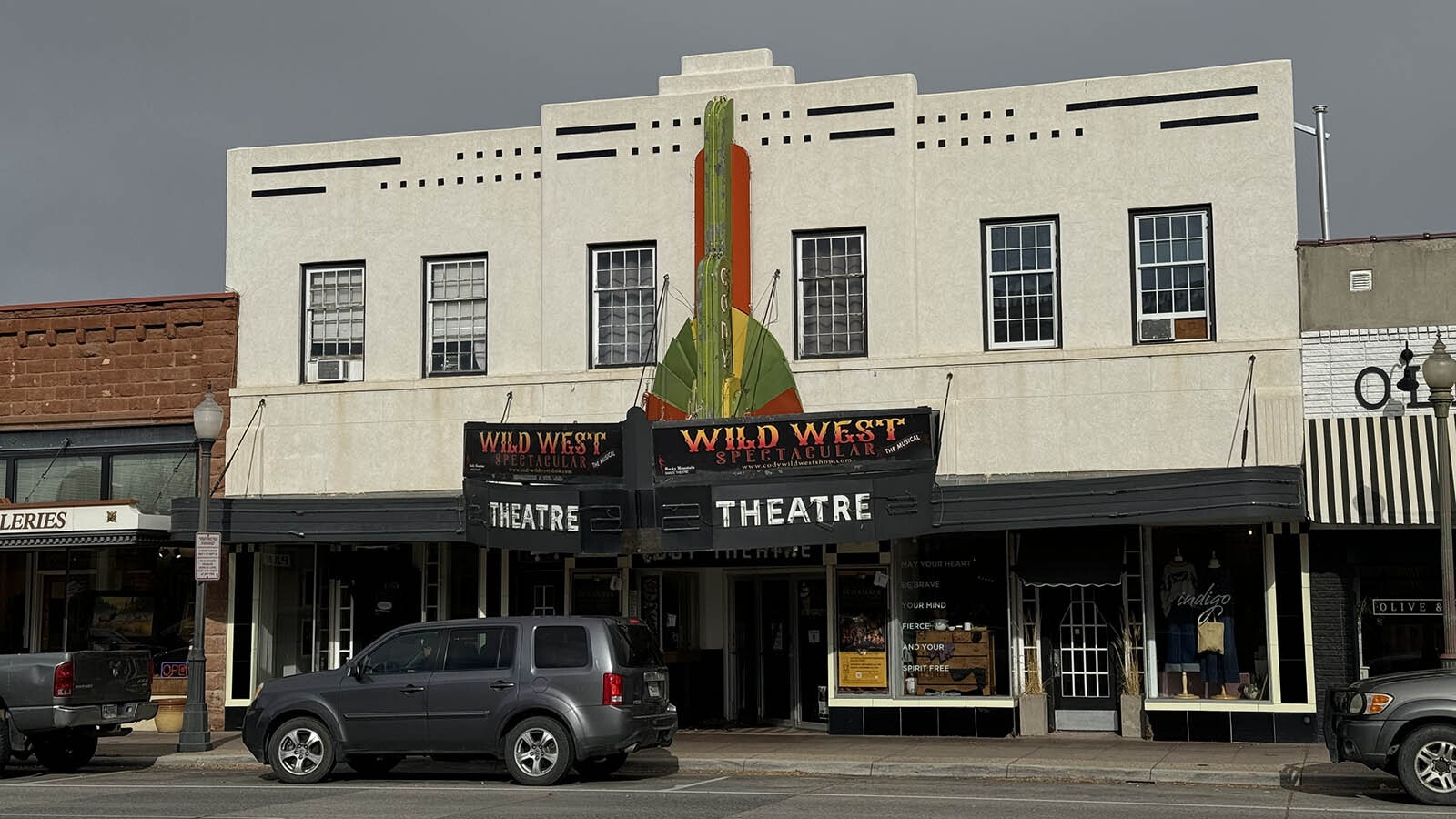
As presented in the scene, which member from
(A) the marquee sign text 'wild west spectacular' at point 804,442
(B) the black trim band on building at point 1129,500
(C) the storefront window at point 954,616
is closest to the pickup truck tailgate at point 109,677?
(A) the marquee sign text 'wild west spectacular' at point 804,442

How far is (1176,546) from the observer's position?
20078mm

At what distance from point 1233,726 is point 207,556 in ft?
41.9

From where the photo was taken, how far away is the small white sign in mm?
20453

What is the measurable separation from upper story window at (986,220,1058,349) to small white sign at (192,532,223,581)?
33.5ft

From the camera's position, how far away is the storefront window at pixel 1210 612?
19703 millimetres

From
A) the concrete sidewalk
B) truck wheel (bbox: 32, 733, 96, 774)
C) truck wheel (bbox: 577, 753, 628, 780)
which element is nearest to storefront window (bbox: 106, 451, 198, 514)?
the concrete sidewalk

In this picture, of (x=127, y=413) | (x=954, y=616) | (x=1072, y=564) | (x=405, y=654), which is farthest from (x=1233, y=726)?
(x=127, y=413)

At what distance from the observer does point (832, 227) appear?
844 inches

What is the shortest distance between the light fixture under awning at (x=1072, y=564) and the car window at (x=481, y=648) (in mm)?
7107

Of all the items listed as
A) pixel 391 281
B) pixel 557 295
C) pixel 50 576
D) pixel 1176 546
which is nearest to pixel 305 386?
pixel 391 281

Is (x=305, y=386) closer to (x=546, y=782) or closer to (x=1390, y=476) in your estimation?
(x=546, y=782)

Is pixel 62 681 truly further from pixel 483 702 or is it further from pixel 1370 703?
pixel 1370 703

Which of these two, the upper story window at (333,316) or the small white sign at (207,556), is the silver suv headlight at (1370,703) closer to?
Result: the small white sign at (207,556)

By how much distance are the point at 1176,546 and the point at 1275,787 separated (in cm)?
457
